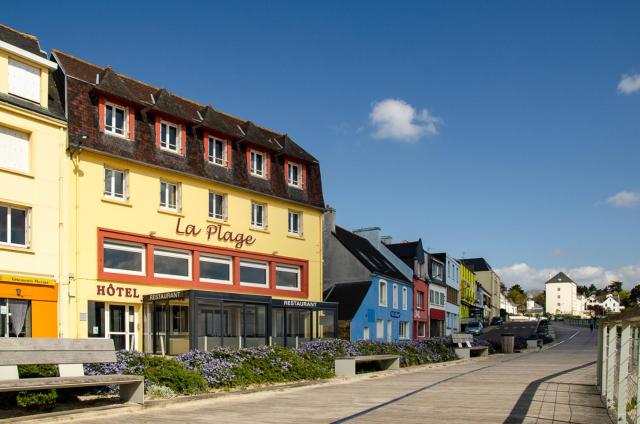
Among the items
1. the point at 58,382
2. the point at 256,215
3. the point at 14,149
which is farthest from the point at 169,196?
the point at 58,382

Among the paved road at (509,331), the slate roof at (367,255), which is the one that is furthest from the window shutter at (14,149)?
the paved road at (509,331)

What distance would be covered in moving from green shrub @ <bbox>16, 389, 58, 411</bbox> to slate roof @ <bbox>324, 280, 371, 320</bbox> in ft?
97.1

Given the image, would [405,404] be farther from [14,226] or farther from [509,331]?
[509,331]

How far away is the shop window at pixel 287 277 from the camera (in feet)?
114

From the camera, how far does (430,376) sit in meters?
20.1

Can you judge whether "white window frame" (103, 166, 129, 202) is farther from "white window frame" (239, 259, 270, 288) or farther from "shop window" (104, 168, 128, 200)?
"white window frame" (239, 259, 270, 288)

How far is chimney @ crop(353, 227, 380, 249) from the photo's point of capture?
168 ft

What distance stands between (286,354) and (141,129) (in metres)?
12.9

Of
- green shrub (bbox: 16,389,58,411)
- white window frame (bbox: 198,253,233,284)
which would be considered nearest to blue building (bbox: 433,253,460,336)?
white window frame (bbox: 198,253,233,284)

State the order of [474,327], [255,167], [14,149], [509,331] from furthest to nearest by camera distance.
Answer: [509,331], [474,327], [255,167], [14,149]

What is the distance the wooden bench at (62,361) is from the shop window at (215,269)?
17.9m

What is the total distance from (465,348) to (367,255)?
1456 centimetres

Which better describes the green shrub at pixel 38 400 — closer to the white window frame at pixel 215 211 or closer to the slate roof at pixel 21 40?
the slate roof at pixel 21 40

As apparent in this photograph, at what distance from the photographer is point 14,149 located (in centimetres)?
2320
